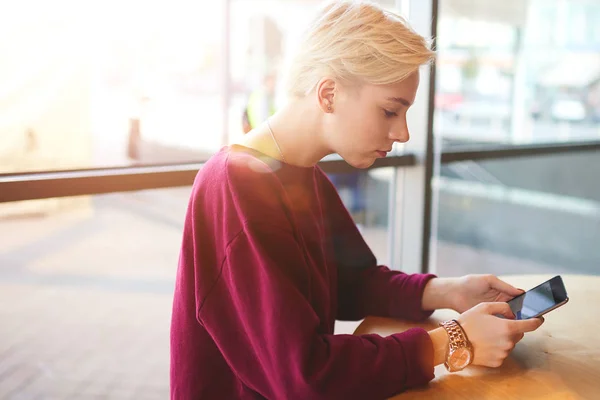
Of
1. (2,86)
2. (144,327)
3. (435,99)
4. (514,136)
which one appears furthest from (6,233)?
(514,136)

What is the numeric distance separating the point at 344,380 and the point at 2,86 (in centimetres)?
155

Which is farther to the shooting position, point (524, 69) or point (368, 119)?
point (524, 69)

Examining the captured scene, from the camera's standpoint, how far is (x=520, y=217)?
20.0ft

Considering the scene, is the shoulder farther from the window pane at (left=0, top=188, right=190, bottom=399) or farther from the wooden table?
the window pane at (left=0, top=188, right=190, bottom=399)

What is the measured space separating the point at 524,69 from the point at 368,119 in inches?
237

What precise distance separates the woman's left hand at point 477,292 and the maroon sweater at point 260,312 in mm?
281

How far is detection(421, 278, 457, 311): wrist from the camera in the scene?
3.99ft

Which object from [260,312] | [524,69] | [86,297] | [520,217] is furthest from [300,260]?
[524,69]

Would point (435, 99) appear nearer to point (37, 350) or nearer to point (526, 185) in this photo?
point (37, 350)

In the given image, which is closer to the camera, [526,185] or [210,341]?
[210,341]

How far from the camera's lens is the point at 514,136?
6820mm

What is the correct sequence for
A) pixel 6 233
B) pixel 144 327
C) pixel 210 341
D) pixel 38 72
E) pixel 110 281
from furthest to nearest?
pixel 110 281 < pixel 144 327 < pixel 6 233 < pixel 38 72 < pixel 210 341

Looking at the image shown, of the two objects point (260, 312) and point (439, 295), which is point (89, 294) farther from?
point (260, 312)

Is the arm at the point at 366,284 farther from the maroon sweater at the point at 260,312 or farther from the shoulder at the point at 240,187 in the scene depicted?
the shoulder at the point at 240,187
